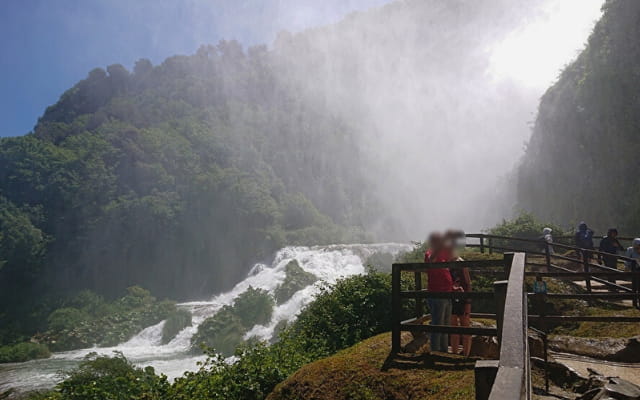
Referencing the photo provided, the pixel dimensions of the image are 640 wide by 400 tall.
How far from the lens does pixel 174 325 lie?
1272 inches

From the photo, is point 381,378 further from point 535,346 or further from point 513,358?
point 513,358

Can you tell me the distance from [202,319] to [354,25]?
115m

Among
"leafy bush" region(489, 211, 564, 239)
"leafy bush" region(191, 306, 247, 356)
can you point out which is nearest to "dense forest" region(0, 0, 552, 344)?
"leafy bush" region(191, 306, 247, 356)

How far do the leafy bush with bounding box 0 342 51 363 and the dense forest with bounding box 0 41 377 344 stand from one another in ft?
59.5

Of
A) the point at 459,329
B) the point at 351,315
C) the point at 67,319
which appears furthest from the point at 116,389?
the point at 67,319

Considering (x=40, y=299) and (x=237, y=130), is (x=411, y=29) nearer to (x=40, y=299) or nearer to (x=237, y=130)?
(x=237, y=130)

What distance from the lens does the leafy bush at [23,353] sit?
30.5 meters

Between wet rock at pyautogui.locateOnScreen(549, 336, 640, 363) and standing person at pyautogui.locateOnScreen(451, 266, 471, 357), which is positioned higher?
standing person at pyautogui.locateOnScreen(451, 266, 471, 357)

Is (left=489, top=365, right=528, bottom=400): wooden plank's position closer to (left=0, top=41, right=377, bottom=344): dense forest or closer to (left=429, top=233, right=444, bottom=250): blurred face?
(left=429, top=233, right=444, bottom=250): blurred face

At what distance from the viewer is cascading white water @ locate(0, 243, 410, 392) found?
21963 mm

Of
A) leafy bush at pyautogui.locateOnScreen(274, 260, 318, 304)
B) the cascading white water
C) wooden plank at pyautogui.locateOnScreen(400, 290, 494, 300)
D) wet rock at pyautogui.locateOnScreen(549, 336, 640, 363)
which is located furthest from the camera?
leafy bush at pyautogui.locateOnScreen(274, 260, 318, 304)

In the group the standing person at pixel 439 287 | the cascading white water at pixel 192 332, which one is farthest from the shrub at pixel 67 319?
the standing person at pixel 439 287

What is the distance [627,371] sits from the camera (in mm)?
5984

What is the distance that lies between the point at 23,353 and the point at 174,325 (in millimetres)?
10186
